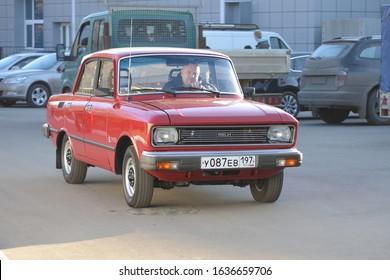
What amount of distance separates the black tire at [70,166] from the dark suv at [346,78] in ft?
32.9

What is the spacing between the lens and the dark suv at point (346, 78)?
21297 mm

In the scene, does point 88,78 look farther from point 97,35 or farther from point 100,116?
point 97,35

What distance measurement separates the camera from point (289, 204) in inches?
417

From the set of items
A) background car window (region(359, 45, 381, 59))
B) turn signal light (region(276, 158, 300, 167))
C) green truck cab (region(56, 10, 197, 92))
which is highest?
green truck cab (region(56, 10, 197, 92))

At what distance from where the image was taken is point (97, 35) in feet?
65.6

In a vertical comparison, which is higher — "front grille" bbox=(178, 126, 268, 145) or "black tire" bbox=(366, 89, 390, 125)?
"front grille" bbox=(178, 126, 268, 145)

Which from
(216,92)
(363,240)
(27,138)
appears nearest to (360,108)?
(27,138)

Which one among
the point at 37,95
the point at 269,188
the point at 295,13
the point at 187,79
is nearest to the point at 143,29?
the point at 187,79

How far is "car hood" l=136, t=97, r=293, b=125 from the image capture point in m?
9.78

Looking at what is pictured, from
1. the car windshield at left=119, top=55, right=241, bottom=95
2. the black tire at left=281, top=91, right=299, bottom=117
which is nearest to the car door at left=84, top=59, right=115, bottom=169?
the car windshield at left=119, top=55, right=241, bottom=95

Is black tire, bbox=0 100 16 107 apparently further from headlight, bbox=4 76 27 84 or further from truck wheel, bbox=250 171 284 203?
truck wheel, bbox=250 171 284 203

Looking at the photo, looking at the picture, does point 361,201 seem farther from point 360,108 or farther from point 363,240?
point 360,108

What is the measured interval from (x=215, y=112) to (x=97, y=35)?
10404 millimetres

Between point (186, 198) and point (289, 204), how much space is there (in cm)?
115
